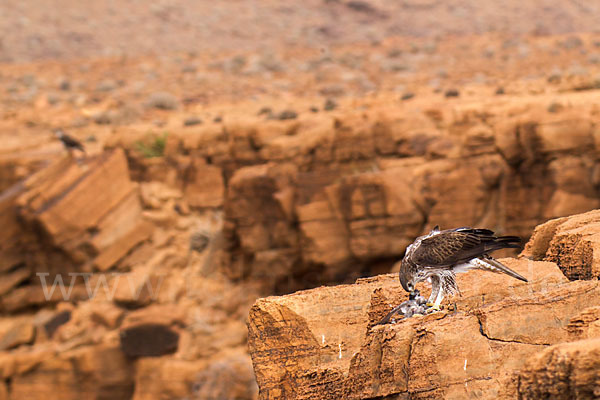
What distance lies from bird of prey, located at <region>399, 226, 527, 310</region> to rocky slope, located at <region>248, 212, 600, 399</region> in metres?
0.25

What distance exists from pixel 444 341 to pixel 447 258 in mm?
805

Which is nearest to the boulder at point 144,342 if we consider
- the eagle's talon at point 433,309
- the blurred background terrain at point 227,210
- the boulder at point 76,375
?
the blurred background terrain at point 227,210

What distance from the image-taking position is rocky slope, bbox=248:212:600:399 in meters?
3.89

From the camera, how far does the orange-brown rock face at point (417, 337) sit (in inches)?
185

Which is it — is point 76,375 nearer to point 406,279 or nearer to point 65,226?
point 65,226

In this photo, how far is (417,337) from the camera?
4.95 m

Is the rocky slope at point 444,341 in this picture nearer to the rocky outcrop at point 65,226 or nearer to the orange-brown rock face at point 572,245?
the orange-brown rock face at point 572,245

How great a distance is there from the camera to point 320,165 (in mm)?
15992

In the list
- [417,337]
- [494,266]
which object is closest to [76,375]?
[417,337]

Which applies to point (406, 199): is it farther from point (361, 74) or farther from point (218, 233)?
point (361, 74)

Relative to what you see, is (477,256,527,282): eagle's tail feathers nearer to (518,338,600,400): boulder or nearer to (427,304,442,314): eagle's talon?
(427,304,442,314): eagle's talon

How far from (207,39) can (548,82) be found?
1289 inches

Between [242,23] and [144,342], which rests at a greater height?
[242,23]

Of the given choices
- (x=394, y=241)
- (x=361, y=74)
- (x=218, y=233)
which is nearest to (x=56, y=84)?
(x=361, y=74)
